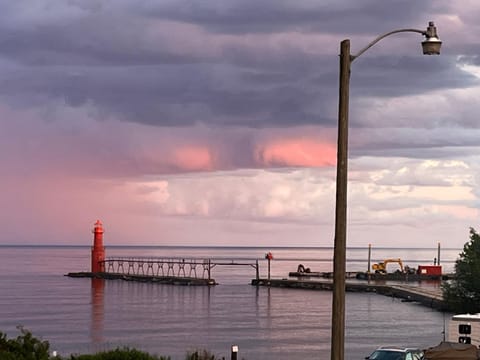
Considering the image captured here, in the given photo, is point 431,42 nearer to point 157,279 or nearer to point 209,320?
point 209,320

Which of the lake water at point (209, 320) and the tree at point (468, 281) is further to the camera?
the tree at point (468, 281)

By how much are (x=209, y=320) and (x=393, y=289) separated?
4871 centimetres

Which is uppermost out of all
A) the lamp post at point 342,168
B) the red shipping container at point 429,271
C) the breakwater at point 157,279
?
the lamp post at point 342,168

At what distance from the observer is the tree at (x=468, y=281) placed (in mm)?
87000

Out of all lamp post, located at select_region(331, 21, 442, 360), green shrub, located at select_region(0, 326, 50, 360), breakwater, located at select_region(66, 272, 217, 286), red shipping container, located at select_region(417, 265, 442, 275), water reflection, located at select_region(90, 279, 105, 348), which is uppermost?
lamp post, located at select_region(331, 21, 442, 360)

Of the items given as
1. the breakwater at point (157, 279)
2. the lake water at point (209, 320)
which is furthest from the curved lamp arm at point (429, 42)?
the breakwater at point (157, 279)

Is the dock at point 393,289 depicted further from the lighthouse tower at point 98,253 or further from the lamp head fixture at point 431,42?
the lamp head fixture at point 431,42

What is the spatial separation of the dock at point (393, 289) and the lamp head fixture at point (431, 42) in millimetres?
91105

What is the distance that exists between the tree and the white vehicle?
4146cm

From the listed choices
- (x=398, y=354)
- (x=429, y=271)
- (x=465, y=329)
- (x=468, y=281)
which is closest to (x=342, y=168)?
(x=398, y=354)

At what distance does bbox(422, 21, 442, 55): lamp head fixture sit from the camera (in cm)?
1706

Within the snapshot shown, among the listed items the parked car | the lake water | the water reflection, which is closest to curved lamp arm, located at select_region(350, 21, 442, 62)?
the parked car

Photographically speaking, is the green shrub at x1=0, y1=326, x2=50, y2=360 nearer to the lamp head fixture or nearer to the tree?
the lamp head fixture

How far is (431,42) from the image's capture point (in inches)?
671
